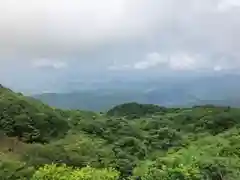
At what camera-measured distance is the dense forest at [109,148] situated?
112 feet

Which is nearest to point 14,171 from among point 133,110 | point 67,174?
point 67,174

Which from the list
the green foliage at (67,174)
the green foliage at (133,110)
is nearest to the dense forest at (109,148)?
the green foliage at (67,174)

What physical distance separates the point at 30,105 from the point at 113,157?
22.7 metres

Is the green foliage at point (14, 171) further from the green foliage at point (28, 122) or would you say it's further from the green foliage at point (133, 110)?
the green foliage at point (133, 110)

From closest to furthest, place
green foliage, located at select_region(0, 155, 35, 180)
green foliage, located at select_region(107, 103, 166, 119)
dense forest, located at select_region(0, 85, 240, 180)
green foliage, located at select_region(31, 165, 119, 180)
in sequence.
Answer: green foliage, located at select_region(31, 165, 119, 180)
dense forest, located at select_region(0, 85, 240, 180)
green foliage, located at select_region(0, 155, 35, 180)
green foliage, located at select_region(107, 103, 166, 119)

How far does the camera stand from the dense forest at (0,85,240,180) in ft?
112

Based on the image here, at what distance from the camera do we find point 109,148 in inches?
2029

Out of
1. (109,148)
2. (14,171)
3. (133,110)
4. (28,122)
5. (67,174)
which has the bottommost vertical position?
(14,171)

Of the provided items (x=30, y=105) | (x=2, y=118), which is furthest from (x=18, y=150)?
(x=30, y=105)

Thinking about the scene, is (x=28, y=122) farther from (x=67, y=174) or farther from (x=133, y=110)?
(x=133, y=110)

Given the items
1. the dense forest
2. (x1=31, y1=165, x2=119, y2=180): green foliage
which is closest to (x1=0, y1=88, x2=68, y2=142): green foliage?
the dense forest

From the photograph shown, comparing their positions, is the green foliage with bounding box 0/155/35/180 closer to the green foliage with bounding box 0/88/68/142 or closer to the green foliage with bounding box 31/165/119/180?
the green foliage with bounding box 31/165/119/180

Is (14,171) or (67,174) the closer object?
(67,174)

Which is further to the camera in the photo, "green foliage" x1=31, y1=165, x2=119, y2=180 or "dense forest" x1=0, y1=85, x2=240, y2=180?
"dense forest" x1=0, y1=85, x2=240, y2=180
